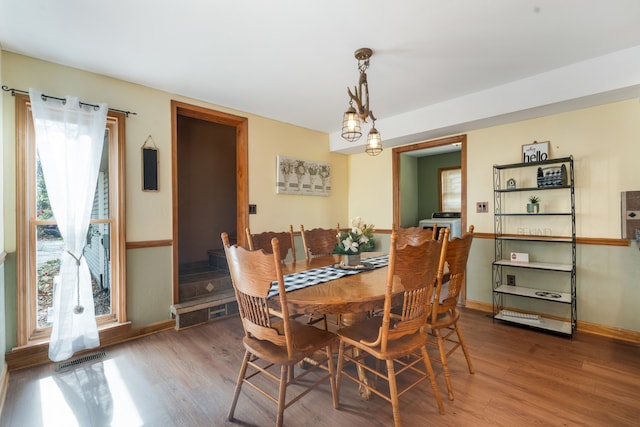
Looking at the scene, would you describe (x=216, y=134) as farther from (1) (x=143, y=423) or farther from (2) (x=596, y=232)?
(2) (x=596, y=232)

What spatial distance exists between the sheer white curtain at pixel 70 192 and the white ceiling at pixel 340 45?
47 cm

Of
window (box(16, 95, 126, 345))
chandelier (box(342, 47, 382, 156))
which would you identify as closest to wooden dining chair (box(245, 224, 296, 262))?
chandelier (box(342, 47, 382, 156))

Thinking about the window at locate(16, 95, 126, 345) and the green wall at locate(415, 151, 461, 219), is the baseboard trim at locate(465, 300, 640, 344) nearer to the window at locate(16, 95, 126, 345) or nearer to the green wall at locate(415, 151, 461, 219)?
the green wall at locate(415, 151, 461, 219)

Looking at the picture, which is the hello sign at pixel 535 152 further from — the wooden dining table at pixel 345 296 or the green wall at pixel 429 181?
the green wall at pixel 429 181

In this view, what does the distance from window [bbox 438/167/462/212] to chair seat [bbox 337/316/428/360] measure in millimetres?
4784

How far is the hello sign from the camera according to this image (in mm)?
3062

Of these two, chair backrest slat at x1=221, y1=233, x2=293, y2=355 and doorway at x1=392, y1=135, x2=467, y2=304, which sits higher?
doorway at x1=392, y1=135, x2=467, y2=304

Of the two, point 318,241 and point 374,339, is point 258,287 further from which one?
point 318,241

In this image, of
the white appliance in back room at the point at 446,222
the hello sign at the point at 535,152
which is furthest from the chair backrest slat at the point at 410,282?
the white appliance in back room at the point at 446,222

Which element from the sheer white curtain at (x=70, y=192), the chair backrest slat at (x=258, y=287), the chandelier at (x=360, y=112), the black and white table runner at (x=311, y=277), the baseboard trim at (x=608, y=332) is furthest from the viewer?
the baseboard trim at (x=608, y=332)

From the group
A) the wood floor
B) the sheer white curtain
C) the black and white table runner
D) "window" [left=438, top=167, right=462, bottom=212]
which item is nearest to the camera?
the wood floor

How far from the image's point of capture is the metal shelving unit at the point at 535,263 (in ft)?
9.45

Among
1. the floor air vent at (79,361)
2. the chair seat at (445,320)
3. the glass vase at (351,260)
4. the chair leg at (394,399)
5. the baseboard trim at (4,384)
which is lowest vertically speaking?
the floor air vent at (79,361)

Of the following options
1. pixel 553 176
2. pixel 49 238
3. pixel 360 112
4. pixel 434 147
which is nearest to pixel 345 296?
pixel 360 112
